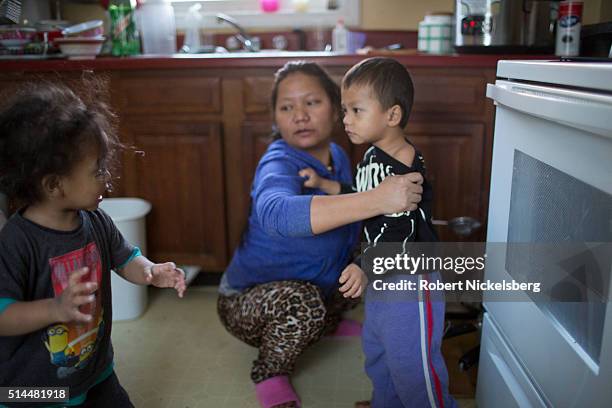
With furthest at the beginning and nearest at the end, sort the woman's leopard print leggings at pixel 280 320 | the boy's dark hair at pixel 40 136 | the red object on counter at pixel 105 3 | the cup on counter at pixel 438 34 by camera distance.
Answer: the red object on counter at pixel 105 3 → the cup on counter at pixel 438 34 → the woman's leopard print leggings at pixel 280 320 → the boy's dark hair at pixel 40 136

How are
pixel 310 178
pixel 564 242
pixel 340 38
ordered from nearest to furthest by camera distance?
pixel 564 242 < pixel 310 178 < pixel 340 38

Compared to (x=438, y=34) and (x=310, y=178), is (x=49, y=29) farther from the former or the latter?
(x=438, y=34)

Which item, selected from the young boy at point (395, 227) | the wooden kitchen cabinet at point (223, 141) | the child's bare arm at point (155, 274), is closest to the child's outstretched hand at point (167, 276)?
the child's bare arm at point (155, 274)

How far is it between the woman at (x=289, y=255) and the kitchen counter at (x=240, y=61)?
1.18ft

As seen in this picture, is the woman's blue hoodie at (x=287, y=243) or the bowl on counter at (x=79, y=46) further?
the bowl on counter at (x=79, y=46)

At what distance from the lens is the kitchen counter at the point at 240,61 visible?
5.29 feet

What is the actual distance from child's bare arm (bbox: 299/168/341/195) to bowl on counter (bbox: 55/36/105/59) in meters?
0.97

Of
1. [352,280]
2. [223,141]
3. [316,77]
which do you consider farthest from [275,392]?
[223,141]

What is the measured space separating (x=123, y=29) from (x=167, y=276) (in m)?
1.32

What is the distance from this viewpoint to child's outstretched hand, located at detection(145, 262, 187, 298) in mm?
936

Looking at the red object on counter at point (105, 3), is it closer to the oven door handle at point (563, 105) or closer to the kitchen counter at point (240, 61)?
the kitchen counter at point (240, 61)

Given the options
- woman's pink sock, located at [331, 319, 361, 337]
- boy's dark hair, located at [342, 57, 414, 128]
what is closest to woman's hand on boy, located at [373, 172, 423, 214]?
boy's dark hair, located at [342, 57, 414, 128]

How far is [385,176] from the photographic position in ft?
3.28

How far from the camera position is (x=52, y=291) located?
→ 0.85 m
